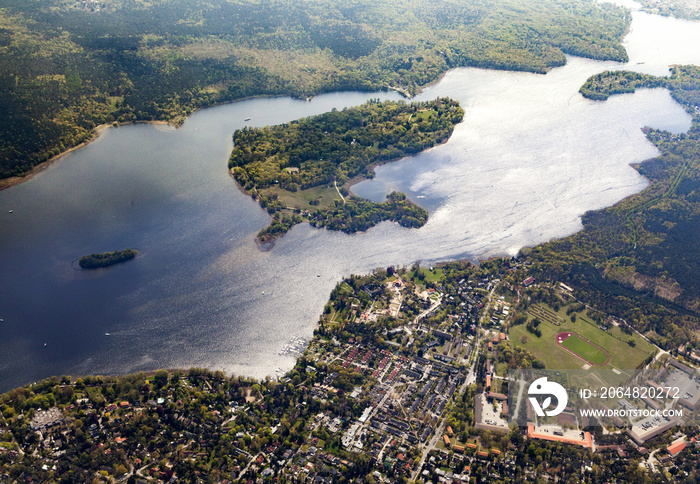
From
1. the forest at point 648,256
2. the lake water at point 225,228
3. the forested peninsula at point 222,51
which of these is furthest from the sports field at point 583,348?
the forested peninsula at point 222,51

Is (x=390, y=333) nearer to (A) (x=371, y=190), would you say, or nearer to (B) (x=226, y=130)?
(A) (x=371, y=190)

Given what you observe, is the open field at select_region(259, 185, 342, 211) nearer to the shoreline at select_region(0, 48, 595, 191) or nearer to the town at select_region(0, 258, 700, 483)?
the town at select_region(0, 258, 700, 483)

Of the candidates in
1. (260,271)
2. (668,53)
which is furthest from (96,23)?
(668,53)

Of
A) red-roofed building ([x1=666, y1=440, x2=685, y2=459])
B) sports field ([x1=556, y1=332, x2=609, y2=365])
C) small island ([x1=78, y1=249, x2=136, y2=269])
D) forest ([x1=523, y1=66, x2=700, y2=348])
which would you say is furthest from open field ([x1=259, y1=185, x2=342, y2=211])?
red-roofed building ([x1=666, y1=440, x2=685, y2=459])

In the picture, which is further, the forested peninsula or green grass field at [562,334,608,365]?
the forested peninsula
